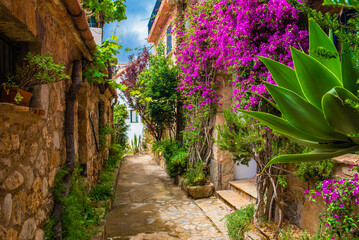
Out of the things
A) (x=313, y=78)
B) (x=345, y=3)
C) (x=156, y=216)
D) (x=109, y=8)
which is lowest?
(x=156, y=216)

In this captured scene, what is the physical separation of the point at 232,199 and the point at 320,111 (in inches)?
162

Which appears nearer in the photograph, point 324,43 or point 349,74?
point 349,74

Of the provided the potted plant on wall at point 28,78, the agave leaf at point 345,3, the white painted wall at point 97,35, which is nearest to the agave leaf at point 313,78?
the agave leaf at point 345,3

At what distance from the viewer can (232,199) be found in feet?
14.9

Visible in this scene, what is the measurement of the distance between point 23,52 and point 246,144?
8.25 feet

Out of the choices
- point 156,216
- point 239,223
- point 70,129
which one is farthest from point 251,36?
point 156,216

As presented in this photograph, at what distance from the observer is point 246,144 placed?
126 inches

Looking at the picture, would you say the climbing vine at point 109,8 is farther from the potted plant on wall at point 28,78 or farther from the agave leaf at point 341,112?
the agave leaf at point 341,112

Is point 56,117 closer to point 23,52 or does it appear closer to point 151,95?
point 23,52

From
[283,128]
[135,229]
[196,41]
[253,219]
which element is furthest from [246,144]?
[196,41]

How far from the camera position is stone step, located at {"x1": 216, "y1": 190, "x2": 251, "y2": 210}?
14.0 ft

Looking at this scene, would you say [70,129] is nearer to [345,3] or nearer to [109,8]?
[109,8]

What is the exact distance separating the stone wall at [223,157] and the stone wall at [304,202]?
6.72 feet

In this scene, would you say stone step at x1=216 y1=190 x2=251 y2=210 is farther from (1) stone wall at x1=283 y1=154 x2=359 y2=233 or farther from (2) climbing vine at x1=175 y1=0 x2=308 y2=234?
(1) stone wall at x1=283 y1=154 x2=359 y2=233
